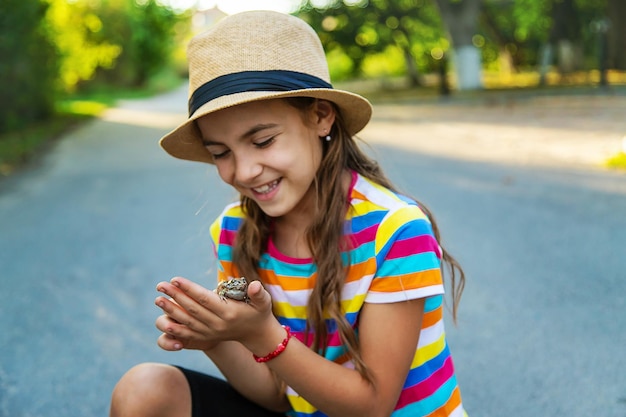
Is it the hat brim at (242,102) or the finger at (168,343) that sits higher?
the hat brim at (242,102)

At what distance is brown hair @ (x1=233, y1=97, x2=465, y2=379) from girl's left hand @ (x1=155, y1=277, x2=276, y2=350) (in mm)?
246

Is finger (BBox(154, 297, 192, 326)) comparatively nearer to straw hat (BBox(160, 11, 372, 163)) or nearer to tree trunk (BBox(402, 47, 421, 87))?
straw hat (BBox(160, 11, 372, 163))

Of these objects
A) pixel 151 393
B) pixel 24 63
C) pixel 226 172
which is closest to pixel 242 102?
pixel 226 172

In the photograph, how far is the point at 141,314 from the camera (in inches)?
161

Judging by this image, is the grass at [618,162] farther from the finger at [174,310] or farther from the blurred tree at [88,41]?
the blurred tree at [88,41]

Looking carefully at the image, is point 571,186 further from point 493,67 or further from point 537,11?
point 493,67

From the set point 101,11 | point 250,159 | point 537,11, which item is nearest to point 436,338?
point 250,159

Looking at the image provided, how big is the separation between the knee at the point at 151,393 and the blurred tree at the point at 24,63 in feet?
36.8

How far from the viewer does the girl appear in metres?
1.70

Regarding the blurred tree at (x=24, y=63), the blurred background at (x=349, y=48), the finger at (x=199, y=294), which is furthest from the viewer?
the blurred background at (x=349, y=48)

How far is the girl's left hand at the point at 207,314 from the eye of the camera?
151 centimetres

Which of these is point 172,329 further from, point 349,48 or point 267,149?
point 349,48

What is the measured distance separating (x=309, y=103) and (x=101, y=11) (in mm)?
30244

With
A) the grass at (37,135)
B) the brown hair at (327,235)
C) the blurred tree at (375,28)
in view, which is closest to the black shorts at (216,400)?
the brown hair at (327,235)
